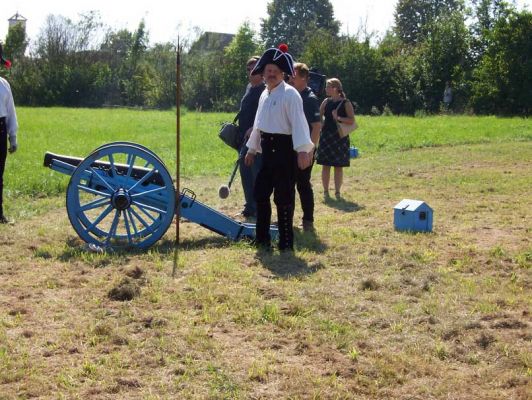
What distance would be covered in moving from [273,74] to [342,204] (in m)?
3.80

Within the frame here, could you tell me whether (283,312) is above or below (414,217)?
below

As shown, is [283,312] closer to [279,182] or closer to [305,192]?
A: [279,182]

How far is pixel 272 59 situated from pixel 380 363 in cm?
329

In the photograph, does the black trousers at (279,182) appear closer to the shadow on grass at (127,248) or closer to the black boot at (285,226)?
the black boot at (285,226)

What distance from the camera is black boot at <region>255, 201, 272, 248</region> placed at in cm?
706

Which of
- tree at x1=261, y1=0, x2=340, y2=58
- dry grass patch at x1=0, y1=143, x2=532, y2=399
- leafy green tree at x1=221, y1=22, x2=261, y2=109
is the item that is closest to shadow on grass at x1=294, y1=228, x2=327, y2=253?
dry grass patch at x1=0, y1=143, x2=532, y2=399

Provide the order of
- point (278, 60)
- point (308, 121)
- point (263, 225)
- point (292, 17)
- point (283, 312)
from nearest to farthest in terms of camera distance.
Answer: point (283, 312) → point (278, 60) → point (263, 225) → point (308, 121) → point (292, 17)

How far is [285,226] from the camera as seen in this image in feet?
23.0

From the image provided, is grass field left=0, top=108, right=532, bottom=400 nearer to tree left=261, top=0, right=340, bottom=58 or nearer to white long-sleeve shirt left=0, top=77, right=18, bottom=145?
white long-sleeve shirt left=0, top=77, right=18, bottom=145

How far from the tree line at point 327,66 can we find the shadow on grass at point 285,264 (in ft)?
86.4

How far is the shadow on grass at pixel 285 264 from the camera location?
248 inches

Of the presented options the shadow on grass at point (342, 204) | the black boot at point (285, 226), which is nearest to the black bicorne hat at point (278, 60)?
the black boot at point (285, 226)

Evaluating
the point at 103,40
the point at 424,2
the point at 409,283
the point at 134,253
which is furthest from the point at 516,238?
the point at 424,2

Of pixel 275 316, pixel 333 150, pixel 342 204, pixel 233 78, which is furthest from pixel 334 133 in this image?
pixel 233 78
